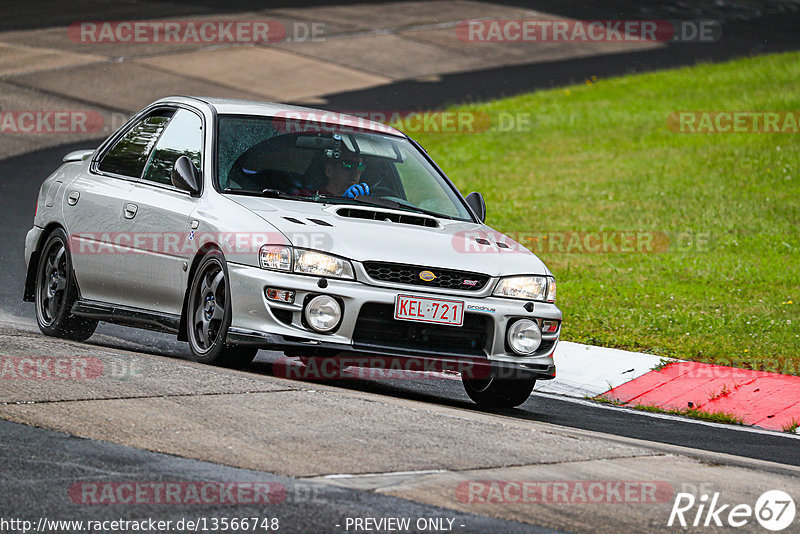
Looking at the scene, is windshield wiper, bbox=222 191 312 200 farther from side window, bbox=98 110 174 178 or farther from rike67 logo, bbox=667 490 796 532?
rike67 logo, bbox=667 490 796 532

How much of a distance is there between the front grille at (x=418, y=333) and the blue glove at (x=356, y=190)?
48.5 inches

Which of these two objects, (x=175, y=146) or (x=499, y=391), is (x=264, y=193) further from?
(x=499, y=391)


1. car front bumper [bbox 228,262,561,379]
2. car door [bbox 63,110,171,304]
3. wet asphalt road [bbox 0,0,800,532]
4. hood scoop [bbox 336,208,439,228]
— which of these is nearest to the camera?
wet asphalt road [bbox 0,0,800,532]

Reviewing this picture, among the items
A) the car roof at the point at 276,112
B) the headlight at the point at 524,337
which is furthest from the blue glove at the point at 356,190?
the headlight at the point at 524,337

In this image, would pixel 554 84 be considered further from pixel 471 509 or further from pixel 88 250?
pixel 471 509

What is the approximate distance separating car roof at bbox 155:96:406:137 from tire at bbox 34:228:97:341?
1.31 meters

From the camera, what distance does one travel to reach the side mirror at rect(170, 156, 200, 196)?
7.96 m

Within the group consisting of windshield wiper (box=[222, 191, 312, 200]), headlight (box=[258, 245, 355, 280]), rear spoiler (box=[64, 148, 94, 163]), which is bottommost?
headlight (box=[258, 245, 355, 280])

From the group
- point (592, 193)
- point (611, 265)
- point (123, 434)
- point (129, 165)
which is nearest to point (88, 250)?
point (129, 165)

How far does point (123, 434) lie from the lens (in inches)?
225

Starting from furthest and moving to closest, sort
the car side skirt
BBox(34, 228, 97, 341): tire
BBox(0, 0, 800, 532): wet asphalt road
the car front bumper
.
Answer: BBox(34, 228, 97, 341): tire
the car side skirt
the car front bumper
BBox(0, 0, 800, 532): wet asphalt road

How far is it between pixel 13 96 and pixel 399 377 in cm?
1351

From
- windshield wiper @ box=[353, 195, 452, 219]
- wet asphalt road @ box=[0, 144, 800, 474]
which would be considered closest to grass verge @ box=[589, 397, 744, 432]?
wet asphalt road @ box=[0, 144, 800, 474]

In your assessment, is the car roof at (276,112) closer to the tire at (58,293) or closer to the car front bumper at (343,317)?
the tire at (58,293)
